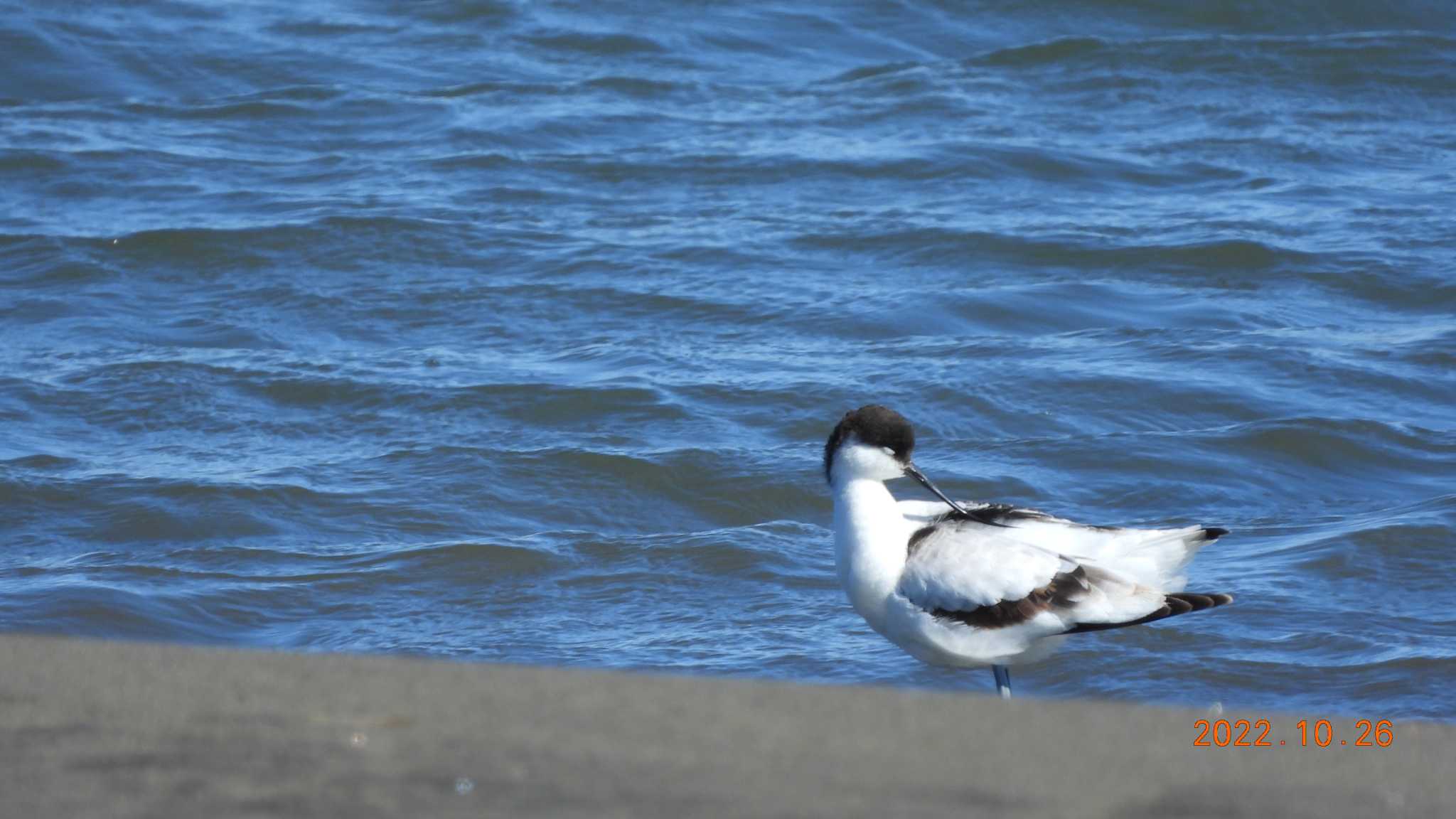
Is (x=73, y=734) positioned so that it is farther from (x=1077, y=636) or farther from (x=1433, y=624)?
(x=1433, y=624)

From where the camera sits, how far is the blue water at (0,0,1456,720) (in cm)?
618

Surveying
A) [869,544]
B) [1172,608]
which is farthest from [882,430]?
[1172,608]

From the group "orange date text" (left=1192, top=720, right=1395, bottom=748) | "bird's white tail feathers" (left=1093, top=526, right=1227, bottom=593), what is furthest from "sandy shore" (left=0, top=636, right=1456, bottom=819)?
"bird's white tail feathers" (left=1093, top=526, right=1227, bottom=593)

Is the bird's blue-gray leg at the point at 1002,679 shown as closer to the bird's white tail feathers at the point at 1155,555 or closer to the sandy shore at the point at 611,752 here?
the bird's white tail feathers at the point at 1155,555

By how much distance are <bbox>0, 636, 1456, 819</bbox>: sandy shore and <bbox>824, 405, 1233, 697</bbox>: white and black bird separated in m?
1.61

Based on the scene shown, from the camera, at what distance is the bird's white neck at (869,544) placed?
4.97m

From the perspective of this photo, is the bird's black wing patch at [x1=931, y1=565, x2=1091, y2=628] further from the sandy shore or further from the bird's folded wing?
the sandy shore

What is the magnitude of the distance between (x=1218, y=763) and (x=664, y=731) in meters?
0.88

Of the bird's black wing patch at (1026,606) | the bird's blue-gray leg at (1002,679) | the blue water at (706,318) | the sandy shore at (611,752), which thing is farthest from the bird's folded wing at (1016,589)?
the sandy shore at (611,752)

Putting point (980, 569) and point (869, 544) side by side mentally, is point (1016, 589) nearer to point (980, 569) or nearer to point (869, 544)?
point (980, 569)

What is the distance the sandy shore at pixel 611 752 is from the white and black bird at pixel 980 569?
5.29ft

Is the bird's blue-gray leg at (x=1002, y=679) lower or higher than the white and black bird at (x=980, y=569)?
lower

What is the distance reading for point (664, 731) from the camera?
9.54ft

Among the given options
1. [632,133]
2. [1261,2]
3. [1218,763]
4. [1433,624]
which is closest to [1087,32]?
[1261,2]
